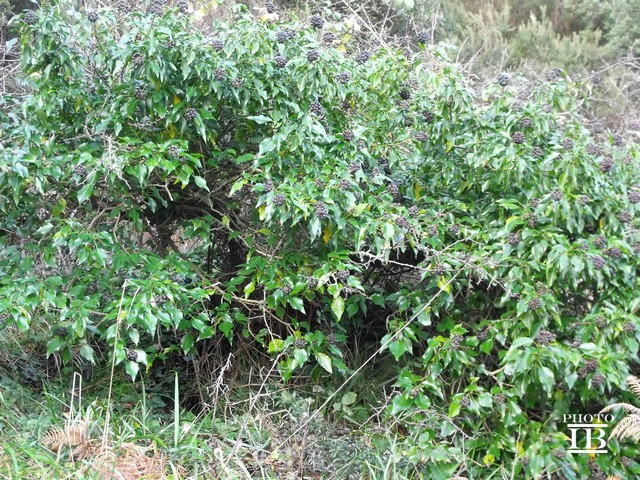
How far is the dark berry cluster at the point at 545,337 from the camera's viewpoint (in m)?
3.21

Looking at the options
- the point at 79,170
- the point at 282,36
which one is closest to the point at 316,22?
the point at 282,36

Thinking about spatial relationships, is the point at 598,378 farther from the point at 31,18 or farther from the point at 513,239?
the point at 31,18

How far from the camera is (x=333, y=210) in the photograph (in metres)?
3.27

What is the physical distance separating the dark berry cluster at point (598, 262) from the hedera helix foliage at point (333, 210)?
2 cm

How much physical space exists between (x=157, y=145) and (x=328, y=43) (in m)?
1.06

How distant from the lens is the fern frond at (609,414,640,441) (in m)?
3.05

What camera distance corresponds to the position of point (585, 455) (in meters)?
3.30

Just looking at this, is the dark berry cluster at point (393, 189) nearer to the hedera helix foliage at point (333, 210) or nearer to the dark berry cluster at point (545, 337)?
the hedera helix foliage at point (333, 210)

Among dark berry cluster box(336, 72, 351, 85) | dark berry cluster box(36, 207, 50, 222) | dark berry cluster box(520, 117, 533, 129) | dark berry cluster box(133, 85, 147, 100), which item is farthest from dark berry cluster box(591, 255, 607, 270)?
dark berry cluster box(36, 207, 50, 222)

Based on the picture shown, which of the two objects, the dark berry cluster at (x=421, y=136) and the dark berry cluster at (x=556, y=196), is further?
the dark berry cluster at (x=421, y=136)

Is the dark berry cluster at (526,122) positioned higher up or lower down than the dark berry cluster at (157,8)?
lower down

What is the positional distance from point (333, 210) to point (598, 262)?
1216 mm

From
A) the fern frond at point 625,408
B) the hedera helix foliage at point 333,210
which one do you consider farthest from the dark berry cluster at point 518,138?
the fern frond at point 625,408

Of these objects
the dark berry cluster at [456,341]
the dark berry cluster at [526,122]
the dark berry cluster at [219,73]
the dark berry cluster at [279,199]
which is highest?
the dark berry cluster at [219,73]
